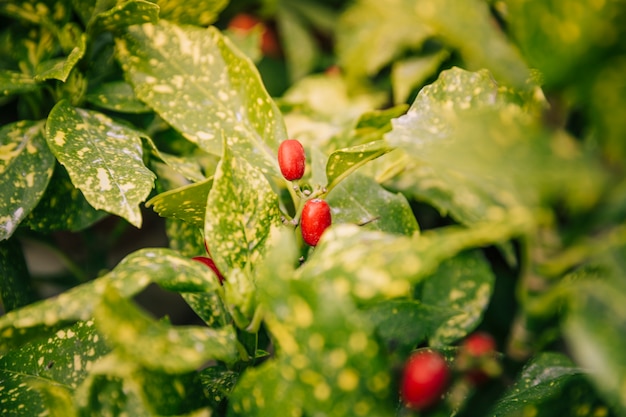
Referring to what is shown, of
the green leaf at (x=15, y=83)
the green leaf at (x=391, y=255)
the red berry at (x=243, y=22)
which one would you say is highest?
the green leaf at (x=391, y=255)

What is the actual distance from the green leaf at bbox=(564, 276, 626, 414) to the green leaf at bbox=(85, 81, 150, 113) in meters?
0.66

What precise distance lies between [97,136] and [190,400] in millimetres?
392

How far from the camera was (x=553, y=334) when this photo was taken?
80cm

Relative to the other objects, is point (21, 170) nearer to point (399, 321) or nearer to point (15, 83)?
point (15, 83)

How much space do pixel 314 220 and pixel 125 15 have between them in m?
0.39

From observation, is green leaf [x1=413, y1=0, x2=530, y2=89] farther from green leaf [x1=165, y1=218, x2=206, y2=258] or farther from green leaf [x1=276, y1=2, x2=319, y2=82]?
green leaf [x1=276, y1=2, x2=319, y2=82]

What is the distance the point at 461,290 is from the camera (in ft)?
2.73

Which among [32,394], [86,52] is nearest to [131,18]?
[86,52]

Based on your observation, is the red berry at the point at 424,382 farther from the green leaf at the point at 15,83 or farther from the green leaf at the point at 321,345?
the green leaf at the point at 15,83

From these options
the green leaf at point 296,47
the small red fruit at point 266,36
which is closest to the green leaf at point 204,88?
the green leaf at point 296,47

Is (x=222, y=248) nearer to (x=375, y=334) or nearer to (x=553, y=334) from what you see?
(x=375, y=334)

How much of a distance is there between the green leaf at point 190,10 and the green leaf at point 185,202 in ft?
1.14

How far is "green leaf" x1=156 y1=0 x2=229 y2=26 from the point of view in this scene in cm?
80

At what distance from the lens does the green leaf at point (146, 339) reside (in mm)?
434
